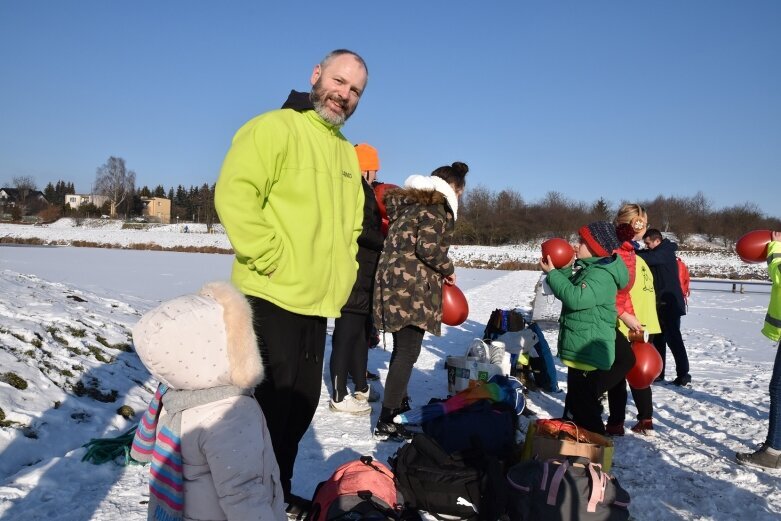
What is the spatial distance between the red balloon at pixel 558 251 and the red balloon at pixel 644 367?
932 mm

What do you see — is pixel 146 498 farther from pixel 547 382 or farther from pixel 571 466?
pixel 547 382

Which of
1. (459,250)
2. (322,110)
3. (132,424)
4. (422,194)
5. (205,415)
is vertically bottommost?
(132,424)

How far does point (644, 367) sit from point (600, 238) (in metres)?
1.17

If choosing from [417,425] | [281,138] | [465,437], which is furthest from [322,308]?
[417,425]

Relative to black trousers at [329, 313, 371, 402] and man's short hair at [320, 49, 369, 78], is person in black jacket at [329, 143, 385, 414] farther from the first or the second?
man's short hair at [320, 49, 369, 78]

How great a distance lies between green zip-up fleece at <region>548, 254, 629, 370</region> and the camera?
3.85 meters

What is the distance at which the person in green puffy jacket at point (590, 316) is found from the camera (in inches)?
152

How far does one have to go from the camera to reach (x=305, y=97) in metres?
2.68

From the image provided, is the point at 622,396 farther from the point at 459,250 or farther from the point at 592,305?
the point at 459,250

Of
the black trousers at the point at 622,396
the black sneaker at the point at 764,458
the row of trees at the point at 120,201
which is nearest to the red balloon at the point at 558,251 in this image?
the black trousers at the point at 622,396

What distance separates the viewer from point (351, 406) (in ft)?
15.1

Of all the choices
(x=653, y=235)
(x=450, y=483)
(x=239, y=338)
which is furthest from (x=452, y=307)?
(x=653, y=235)

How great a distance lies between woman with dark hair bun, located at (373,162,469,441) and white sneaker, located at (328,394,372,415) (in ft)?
1.74

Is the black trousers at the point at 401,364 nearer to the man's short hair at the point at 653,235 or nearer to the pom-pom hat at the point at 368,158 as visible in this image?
the pom-pom hat at the point at 368,158
